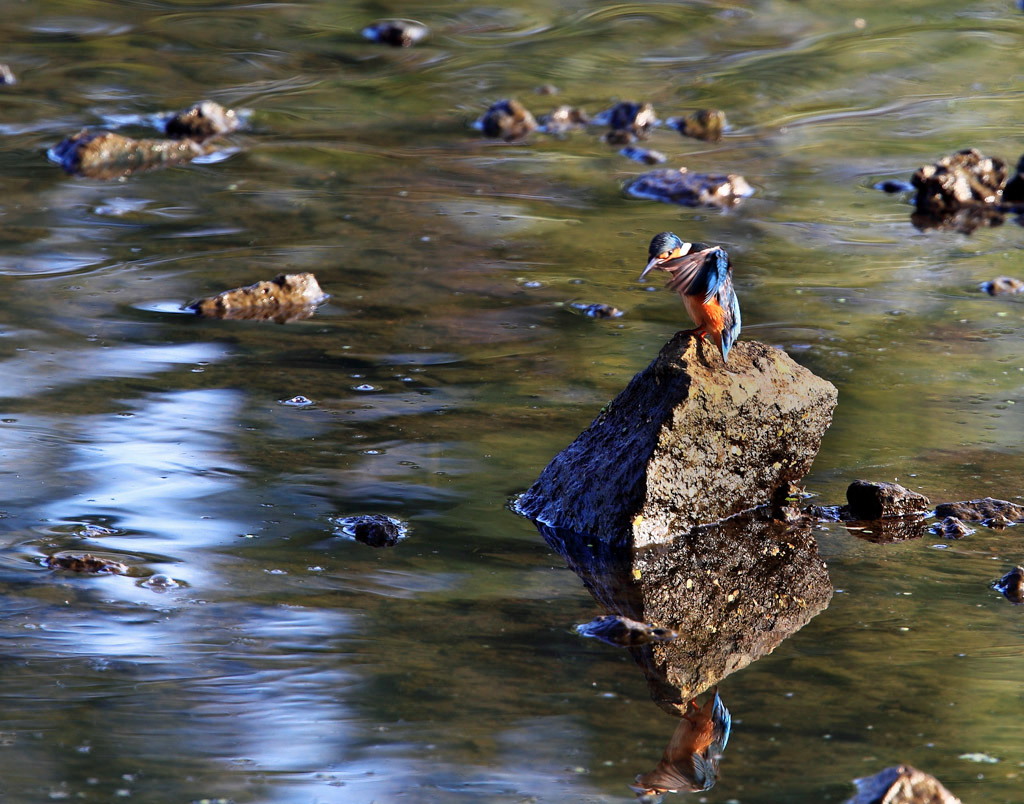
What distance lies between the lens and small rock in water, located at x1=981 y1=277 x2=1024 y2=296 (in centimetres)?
548

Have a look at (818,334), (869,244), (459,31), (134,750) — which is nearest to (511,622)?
(134,750)

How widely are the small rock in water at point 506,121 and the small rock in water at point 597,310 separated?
2921 mm

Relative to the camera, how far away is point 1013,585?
10.3 feet

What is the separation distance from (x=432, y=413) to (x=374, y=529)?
853mm

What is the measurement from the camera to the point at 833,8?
9.77 meters

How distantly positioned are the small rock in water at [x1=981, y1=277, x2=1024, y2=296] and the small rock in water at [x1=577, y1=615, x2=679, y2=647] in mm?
3074

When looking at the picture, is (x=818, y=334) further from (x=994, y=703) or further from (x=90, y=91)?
(x=90, y=91)

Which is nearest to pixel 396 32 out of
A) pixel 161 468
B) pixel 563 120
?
pixel 563 120

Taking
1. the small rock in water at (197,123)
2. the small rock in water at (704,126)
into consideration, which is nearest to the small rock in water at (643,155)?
the small rock in water at (704,126)

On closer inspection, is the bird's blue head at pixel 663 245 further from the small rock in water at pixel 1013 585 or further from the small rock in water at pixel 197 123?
the small rock in water at pixel 197 123

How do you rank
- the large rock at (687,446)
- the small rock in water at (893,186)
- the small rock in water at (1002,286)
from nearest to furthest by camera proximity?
the large rock at (687,446), the small rock in water at (1002,286), the small rock in water at (893,186)

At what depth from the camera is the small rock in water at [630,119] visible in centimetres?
801

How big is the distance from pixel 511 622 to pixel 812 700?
665 mm

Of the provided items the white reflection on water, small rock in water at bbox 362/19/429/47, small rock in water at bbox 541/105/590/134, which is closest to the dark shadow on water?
the white reflection on water
